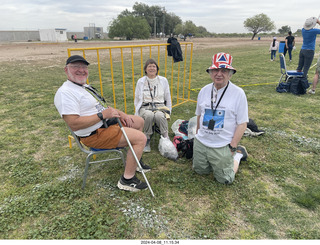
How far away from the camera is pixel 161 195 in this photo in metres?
2.75

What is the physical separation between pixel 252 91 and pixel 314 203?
5.61 metres

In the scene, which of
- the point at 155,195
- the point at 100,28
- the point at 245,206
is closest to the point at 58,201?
the point at 155,195

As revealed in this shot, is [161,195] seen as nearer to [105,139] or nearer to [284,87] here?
[105,139]

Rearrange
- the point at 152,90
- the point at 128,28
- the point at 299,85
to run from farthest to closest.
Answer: the point at 128,28
the point at 299,85
the point at 152,90

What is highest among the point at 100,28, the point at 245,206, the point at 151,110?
the point at 100,28

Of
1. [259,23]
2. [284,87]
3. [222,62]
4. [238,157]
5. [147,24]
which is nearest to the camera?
[222,62]

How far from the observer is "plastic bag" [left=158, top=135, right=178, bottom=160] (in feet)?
11.7

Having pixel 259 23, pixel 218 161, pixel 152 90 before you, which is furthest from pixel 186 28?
pixel 218 161

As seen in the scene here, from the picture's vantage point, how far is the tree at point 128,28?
62.2 metres

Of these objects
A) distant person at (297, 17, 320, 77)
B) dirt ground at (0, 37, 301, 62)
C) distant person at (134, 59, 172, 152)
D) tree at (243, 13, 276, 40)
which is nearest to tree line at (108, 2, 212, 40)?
tree at (243, 13, 276, 40)

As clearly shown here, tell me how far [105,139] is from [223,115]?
62.2 inches
